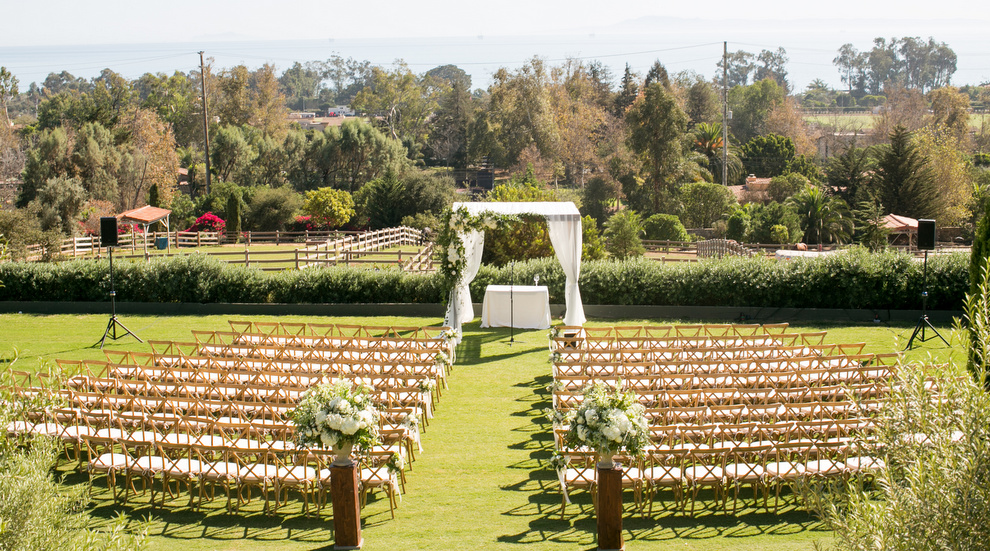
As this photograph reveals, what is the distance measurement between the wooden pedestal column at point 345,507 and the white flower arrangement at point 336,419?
0.86ft

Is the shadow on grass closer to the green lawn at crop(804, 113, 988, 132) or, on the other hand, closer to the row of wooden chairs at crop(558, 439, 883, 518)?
the row of wooden chairs at crop(558, 439, 883, 518)

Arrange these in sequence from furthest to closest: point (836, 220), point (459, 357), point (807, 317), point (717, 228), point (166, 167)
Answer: point (166, 167) → point (717, 228) → point (836, 220) → point (807, 317) → point (459, 357)

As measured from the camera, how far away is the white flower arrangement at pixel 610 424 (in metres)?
6.63

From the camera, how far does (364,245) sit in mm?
31062

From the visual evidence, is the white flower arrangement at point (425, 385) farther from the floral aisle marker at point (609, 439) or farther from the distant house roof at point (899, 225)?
the distant house roof at point (899, 225)

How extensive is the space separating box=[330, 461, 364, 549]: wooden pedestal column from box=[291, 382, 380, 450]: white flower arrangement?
261 millimetres

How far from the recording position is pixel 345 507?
695cm

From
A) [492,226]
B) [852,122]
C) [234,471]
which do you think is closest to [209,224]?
[492,226]

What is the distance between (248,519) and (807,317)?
1436 centimetres

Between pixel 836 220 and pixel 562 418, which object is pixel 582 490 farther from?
pixel 836 220

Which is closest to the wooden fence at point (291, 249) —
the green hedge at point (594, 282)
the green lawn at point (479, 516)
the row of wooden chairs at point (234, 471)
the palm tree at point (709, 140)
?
the green hedge at point (594, 282)

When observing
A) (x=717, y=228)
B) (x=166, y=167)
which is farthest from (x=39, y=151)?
(x=717, y=228)

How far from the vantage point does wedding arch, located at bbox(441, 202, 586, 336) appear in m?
15.8

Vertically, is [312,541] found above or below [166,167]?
below
